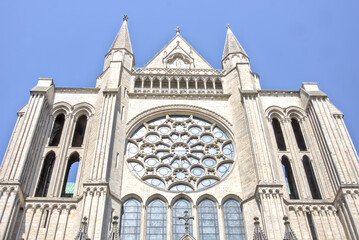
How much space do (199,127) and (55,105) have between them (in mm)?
7612

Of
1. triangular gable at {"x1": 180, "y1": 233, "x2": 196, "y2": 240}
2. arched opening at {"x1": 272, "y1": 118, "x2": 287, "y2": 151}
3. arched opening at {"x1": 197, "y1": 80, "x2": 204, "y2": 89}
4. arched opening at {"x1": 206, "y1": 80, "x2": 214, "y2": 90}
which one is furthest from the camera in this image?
arched opening at {"x1": 206, "y1": 80, "x2": 214, "y2": 90}

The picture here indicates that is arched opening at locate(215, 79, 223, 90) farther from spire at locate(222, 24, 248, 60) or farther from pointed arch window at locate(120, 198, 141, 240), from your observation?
pointed arch window at locate(120, 198, 141, 240)

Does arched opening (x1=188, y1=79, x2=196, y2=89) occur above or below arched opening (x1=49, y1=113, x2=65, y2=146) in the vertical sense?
above

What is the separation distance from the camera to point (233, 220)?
1944cm

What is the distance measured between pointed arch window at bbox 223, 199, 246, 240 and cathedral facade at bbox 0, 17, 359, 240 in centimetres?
5

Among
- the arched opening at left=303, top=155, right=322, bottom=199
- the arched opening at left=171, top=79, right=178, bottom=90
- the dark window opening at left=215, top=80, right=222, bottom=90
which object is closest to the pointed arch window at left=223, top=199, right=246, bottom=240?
the arched opening at left=303, top=155, right=322, bottom=199

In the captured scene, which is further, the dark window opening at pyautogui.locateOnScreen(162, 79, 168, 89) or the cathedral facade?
the dark window opening at pyautogui.locateOnScreen(162, 79, 168, 89)

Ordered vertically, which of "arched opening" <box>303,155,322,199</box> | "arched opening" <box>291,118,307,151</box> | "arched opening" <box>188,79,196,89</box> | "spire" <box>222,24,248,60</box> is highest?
"spire" <box>222,24,248,60</box>

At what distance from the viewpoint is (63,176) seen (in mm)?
20938

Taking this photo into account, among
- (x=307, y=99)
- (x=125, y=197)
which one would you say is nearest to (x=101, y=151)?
(x=125, y=197)

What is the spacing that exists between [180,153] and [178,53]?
33.5 feet

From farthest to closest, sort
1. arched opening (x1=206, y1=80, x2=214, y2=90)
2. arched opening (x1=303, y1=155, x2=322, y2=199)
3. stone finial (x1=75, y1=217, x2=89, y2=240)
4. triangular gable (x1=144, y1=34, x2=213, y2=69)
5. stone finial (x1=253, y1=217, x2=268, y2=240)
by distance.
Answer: triangular gable (x1=144, y1=34, x2=213, y2=69)
arched opening (x1=206, y1=80, x2=214, y2=90)
arched opening (x1=303, y1=155, x2=322, y2=199)
stone finial (x1=253, y1=217, x2=268, y2=240)
stone finial (x1=75, y1=217, x2=89, y2=240)

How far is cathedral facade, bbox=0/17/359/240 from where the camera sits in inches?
722

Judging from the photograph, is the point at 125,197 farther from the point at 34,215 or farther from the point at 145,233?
the point at 34,215
